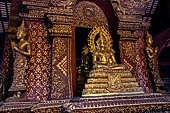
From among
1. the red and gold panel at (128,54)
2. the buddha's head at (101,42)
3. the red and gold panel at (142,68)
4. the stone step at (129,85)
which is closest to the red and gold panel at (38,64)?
the buddha's head at (101,42)

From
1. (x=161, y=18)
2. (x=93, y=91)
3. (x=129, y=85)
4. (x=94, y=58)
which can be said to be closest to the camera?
(x=93, y=91)

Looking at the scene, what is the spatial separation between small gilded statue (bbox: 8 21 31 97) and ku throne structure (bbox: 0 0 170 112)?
0.15 m

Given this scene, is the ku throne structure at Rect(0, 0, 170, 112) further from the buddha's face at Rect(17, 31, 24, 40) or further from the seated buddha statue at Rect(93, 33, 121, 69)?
the buddha's face at Rect(17, 31, 24, 40)

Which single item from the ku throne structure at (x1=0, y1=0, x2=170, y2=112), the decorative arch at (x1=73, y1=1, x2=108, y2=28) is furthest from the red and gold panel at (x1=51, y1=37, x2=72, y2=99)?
the decorative arch at (x1=73, y1=1, x2=108, y2=28)

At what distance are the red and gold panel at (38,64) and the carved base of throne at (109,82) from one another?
89 cm

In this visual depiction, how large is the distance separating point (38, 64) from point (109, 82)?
1.49m

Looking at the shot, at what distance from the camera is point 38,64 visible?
9.03ft

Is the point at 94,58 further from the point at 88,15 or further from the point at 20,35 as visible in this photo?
the point at 20,35

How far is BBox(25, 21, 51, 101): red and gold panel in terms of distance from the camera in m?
2.54

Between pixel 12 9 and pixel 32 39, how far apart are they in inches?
61.4

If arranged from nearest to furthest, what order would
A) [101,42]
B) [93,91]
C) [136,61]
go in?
[93,91] < [101,42] < [136,61]

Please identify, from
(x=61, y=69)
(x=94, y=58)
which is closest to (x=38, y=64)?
(x=61, y=69)

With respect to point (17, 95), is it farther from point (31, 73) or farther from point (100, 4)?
point (100, 4)

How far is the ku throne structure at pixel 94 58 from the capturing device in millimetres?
1962
